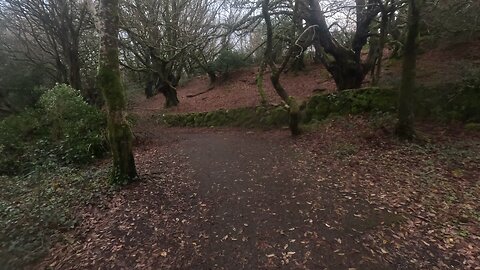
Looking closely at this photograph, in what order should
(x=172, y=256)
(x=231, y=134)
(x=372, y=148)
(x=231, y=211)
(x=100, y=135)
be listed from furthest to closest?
(x=231, y=134) → (x=100, y=135) → (x=372, y=148) → (x=231, y=211) → (x=172, y=256)

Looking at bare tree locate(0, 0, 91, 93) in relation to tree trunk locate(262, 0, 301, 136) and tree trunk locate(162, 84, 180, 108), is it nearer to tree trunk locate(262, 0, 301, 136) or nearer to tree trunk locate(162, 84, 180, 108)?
tree trunk locate(162, 84, 180, 108)

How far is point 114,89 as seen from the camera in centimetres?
603

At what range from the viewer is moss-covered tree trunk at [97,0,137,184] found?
5.87 metres

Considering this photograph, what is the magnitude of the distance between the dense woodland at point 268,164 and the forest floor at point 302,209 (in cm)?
3

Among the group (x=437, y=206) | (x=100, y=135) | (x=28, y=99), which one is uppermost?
(x=28, y=99)

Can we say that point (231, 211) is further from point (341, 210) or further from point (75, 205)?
point (75, 205)

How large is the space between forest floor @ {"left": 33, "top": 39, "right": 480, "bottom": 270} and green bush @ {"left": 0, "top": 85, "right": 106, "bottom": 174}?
8.24 feet

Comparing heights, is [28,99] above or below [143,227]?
above

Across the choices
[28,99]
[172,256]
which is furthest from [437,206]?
[28,99]

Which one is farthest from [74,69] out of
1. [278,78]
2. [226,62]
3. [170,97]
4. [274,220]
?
[274,220]

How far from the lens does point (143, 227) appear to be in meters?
4.68

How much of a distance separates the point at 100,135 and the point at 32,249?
20.9 ft

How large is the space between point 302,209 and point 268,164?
249 cm

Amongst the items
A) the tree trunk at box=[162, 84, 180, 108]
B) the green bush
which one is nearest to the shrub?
the tree trunk at box=[162, 84, 180, 108]
